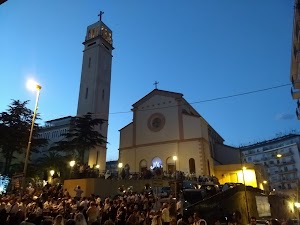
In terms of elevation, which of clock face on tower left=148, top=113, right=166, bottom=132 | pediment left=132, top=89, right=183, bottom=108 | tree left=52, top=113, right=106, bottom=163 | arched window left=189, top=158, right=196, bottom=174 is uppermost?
pediment left=132, top=89, right=183, bottom=108

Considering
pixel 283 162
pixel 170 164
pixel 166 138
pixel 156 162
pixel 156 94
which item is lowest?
pixel 170 164

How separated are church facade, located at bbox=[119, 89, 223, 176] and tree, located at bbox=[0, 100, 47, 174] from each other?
13028 millimetres

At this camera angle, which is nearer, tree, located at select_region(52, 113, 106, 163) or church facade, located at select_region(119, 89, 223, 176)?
tree, located at select_region(52, 113, 106, 163)

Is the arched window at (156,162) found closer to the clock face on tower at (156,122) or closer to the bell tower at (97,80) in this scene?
the clock face on tower at (156,122)

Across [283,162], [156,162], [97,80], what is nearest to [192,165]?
[156,162]

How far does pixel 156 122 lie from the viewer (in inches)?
1503

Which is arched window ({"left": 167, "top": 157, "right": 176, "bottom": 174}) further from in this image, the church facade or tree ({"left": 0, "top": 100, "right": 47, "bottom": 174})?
tree ({"left": 0, "top": 100, "right": 47, "bottom": 174})

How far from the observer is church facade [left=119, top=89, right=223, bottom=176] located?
34156 millimetres

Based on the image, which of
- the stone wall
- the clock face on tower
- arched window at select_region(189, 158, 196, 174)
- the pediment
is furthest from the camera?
the pediment

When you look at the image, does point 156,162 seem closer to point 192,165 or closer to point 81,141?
point 192,165

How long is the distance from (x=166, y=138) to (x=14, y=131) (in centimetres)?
1788

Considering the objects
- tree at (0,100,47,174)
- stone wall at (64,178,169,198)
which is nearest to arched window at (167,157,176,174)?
stone wall at (64,178,169,198)

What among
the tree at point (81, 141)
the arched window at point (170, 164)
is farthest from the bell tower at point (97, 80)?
the arched window at point (170, 164)

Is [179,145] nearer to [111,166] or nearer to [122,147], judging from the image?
[122,147]
